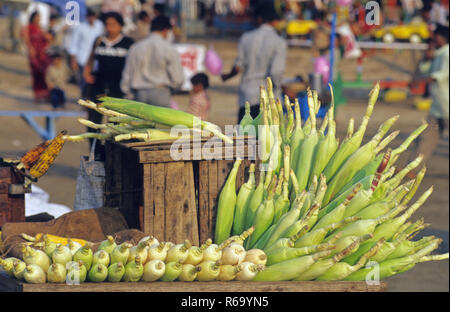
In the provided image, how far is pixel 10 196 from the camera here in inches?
150

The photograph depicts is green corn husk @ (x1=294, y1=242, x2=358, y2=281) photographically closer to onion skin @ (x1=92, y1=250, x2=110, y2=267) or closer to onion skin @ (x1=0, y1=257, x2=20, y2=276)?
Answer: onion skin @ (x1=92, y1=250, x2=110, y2=267)

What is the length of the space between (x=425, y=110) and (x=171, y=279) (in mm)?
13794

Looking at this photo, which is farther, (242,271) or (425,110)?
(425,110)

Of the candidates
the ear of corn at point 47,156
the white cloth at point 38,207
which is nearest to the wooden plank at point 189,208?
the ear of corn at point 47,156

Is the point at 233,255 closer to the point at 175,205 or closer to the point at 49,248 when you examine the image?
the point at 175,205

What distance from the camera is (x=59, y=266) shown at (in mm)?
2775

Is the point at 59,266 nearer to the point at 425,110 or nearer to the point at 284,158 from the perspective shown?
the point at 284,158

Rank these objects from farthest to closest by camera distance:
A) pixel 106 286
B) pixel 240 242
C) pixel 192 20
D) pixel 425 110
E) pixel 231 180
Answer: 1. pixel 192 20
2. pixel 425 110
3. pixel 231 180
4. pixel 240 242
5. pixel 106 286

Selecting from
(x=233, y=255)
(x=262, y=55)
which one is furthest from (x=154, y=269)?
(x=262, y=55)

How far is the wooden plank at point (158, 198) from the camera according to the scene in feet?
10.6

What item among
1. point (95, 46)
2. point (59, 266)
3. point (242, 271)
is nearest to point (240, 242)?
A: point (242, 271)

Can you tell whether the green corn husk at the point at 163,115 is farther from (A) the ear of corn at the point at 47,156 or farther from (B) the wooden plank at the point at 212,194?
(A) the ear of corn at the point at 47,156

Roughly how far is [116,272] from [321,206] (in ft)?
2.97

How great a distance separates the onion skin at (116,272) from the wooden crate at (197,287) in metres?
A: 0.03
